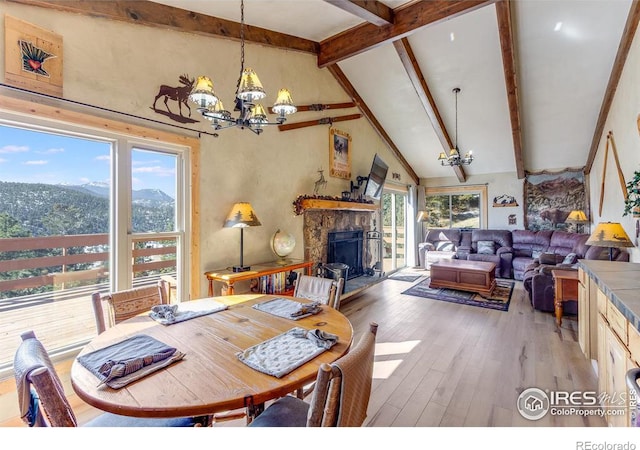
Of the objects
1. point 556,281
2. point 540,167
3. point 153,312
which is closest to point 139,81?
point 153,312

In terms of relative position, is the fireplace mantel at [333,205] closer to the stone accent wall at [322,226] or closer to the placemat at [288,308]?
the stone accent wall at [322,226]

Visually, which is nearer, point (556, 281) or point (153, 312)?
point (153, 312)

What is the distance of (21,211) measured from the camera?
6.54ft

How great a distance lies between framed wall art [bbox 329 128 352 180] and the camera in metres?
4.79

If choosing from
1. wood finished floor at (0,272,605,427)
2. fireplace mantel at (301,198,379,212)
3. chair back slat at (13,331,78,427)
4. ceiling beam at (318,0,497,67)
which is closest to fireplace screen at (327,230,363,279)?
fireplace mantel at (301,198,379,212)

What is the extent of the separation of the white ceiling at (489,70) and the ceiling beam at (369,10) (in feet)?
0.43

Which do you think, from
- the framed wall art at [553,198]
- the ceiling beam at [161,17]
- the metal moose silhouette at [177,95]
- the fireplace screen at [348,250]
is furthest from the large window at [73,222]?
the framed wall art at [553,198]

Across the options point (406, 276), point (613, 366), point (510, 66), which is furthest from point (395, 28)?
point (406, 276)

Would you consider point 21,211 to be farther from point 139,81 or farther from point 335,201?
point 335,201

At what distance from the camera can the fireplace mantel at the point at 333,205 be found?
157 inches

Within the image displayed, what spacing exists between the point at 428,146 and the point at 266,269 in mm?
5207

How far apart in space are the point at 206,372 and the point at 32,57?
2.36m

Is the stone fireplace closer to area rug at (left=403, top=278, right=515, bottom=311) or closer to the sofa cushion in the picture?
area rug at (left=403, top=278, right=515, bottom=311)
